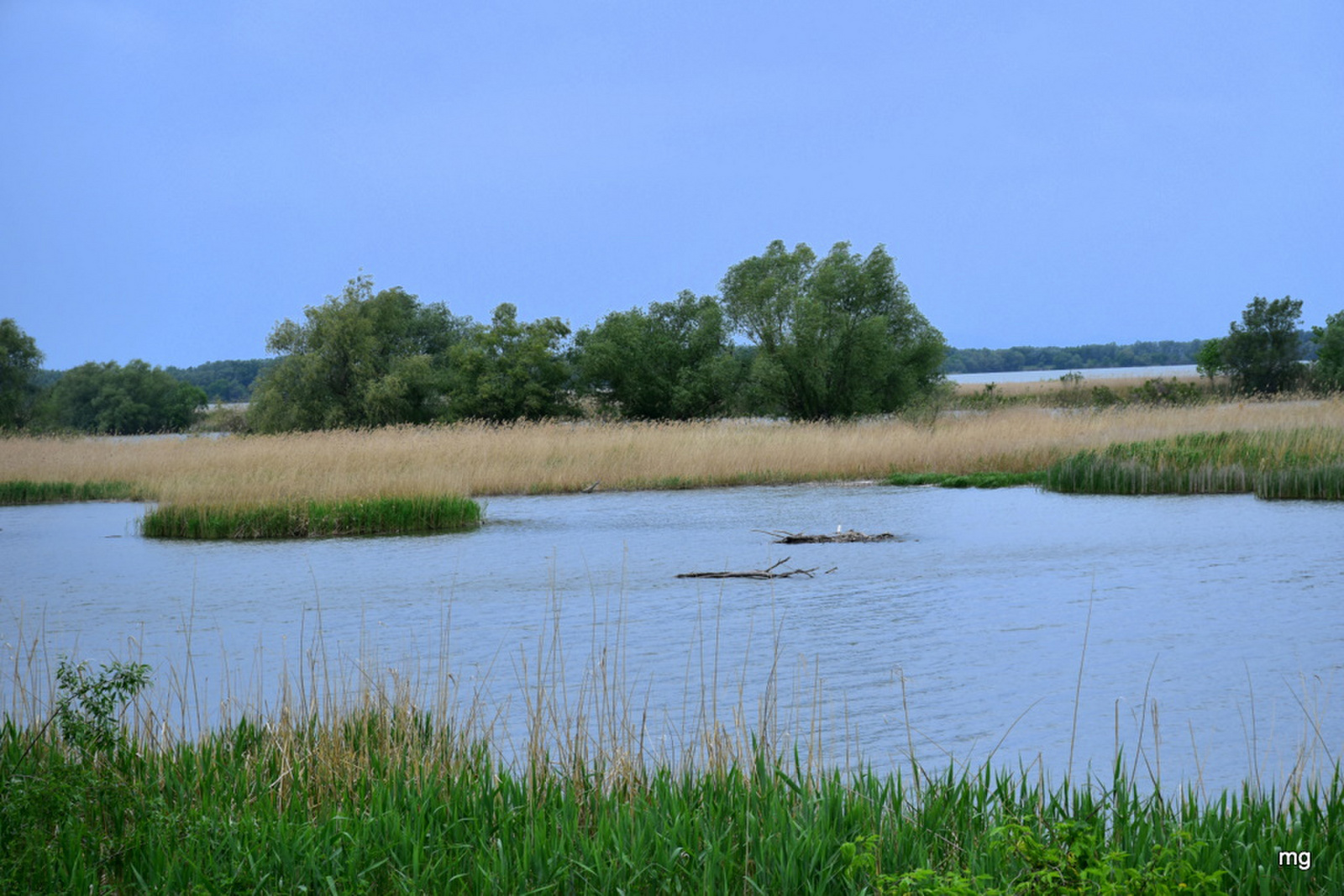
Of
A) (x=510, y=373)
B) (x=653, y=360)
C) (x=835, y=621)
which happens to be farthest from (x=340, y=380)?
(x=835, y=621)

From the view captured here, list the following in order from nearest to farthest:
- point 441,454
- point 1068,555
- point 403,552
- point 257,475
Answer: point 1068,555 < point 403,552 < point 257,475 < point 441,454

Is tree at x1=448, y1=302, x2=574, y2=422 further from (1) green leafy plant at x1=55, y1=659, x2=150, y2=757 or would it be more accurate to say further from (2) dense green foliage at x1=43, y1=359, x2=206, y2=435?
(1) green leafy plant at x1=55, y1=659, x2=150, y2=757

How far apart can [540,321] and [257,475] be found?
26.7 meters

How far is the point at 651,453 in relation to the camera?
25.6 metres

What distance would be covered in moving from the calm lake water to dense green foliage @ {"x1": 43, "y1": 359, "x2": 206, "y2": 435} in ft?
147

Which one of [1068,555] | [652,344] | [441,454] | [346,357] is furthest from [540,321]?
[1068,555]

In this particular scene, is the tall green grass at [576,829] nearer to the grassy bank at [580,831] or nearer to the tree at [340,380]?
the grassy bank at [580,831]

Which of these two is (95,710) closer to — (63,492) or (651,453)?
(651,453)

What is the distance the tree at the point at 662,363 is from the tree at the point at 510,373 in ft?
5.77

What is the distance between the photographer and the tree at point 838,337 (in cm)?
4097

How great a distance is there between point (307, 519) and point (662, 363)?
31299 mm

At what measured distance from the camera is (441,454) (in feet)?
81.6

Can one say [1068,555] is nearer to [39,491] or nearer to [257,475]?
[257,475]

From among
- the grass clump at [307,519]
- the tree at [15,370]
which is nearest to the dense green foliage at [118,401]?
the tree at [15,370]
